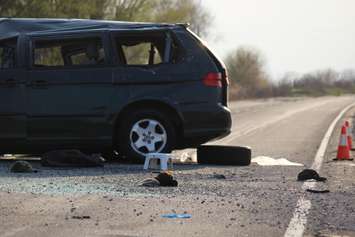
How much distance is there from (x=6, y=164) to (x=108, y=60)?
2.01 metres

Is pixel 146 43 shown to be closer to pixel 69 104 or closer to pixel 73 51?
A: pixel 73 51

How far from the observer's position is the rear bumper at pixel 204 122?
437 inches

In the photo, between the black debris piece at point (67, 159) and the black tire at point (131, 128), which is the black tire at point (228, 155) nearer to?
the black tire at point (131, 128)

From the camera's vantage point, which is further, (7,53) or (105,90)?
(7,53)

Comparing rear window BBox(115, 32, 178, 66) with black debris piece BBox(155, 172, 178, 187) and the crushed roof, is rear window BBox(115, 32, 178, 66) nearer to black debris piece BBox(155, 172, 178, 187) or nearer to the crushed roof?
the crushed roof

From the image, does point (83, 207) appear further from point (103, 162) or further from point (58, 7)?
point (58, 7)

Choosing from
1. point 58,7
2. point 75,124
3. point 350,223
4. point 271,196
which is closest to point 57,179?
point 75,124

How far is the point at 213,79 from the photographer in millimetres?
11180

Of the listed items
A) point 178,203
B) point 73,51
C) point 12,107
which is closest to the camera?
point 178,203

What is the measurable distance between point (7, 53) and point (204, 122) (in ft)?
9.56

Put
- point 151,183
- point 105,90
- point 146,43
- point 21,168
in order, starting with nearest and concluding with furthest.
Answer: point 151,183, point 21,168, point 105,90, point 146,43

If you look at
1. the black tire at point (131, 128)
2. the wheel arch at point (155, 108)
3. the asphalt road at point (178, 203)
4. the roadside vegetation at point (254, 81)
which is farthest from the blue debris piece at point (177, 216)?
the roadside vegetation at point (254, 81)

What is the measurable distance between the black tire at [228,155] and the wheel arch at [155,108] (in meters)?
0.58

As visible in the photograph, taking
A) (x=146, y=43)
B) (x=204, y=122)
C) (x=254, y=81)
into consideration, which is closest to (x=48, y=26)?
(x=146, y=43)
